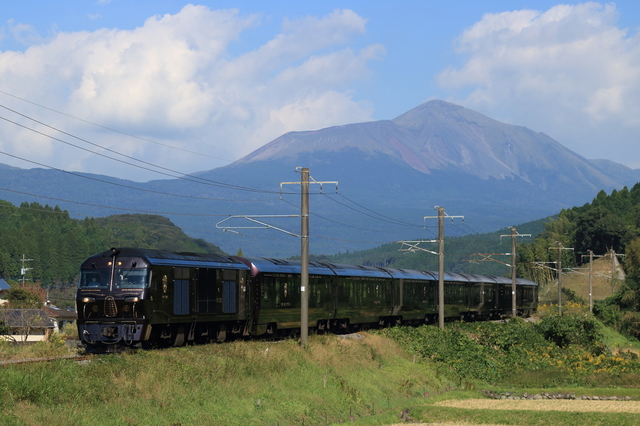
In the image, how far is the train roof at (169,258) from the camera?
2831 centimetres

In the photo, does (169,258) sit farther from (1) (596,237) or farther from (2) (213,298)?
(1) (596,237)

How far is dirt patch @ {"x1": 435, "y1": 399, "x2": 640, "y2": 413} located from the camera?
1248 inches

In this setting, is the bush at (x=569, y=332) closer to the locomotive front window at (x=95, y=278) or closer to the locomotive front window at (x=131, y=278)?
the locomotive front window at (x=131, y=278)

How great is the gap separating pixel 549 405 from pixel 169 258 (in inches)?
630

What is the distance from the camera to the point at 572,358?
164 ft

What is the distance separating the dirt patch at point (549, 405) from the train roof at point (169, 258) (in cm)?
1002

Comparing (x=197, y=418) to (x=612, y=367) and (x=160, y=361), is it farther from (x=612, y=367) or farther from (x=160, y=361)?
(x=612, y=367)

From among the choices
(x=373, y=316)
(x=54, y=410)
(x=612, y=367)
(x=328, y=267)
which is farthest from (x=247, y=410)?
(x=612, y=367)

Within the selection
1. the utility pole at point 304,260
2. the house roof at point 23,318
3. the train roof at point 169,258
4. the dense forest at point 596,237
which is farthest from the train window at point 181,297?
the dense forest at point 596,237

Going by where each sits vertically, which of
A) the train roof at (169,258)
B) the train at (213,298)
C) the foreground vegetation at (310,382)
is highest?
the train roof at (169,258)

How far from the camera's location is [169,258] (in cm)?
2938

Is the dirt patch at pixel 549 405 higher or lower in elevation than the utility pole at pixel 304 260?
lower

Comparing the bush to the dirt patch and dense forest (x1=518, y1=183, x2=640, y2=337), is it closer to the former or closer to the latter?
the dirt patch

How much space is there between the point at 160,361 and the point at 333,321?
67.0 ft
